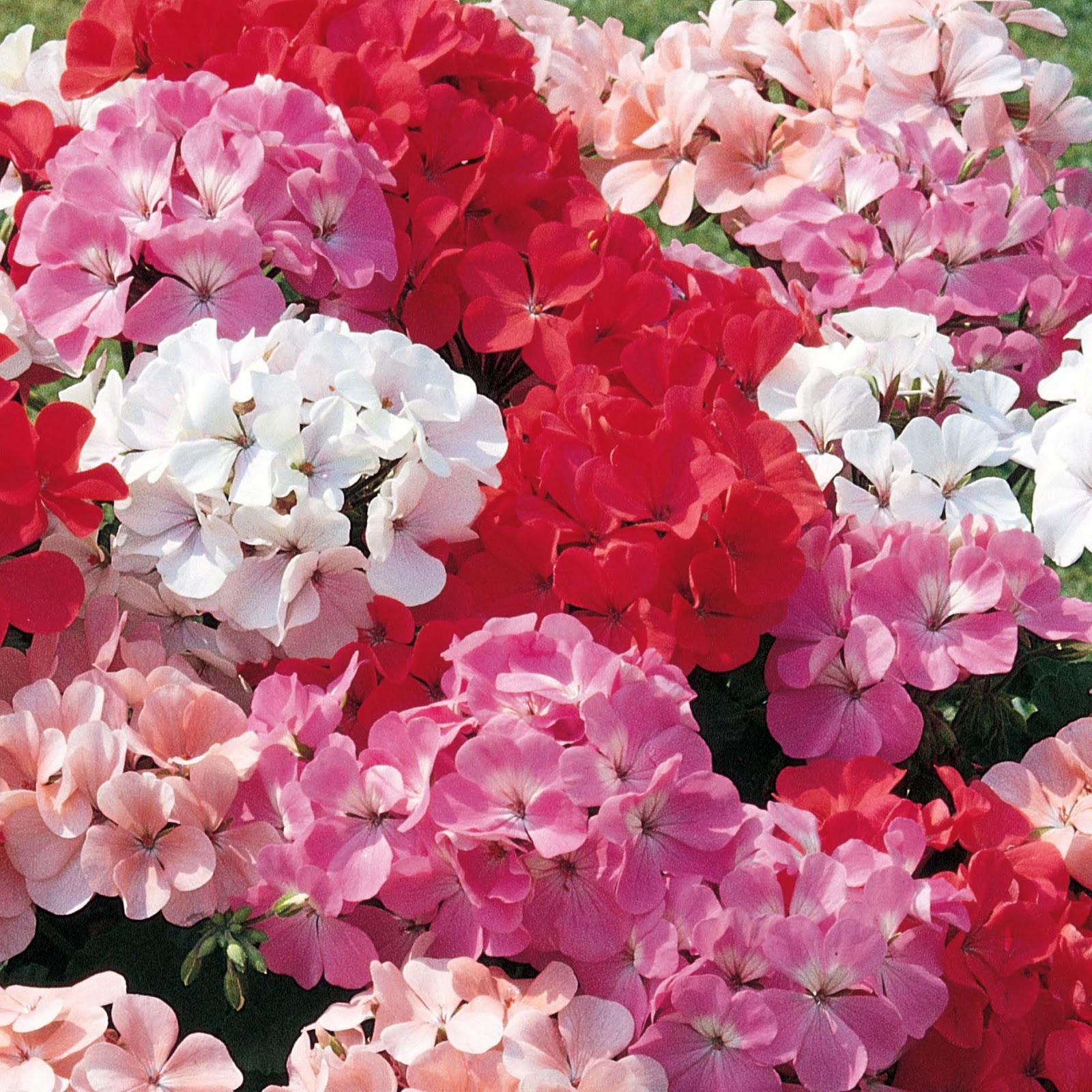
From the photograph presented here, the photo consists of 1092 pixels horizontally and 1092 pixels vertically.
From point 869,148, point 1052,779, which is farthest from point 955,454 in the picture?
point 869,148

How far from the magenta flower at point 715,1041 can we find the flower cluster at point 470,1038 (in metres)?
0.03

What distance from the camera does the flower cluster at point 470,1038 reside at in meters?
0.88

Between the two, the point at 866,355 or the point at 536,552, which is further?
the point at 866,355

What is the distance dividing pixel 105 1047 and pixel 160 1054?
0.03m

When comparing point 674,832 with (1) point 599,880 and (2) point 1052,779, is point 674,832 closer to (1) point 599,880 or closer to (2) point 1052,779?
(1) point 599,880

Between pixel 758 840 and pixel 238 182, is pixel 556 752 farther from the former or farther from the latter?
pixel 238 182

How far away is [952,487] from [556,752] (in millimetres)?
501

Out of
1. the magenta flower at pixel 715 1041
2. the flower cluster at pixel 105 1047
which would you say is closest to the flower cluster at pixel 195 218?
the flower cluster at pixel 105 1047

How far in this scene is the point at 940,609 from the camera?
1.15 meters

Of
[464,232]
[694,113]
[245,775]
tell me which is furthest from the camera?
[694,113]

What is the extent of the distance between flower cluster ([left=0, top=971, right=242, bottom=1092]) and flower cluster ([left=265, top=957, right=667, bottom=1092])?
5 cm

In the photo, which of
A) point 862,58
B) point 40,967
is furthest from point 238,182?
point 862,58

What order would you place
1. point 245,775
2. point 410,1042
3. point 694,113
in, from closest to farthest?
1. point 410,1042
2. point 245,775
3. point 694,113

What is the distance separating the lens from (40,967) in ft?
3.75
